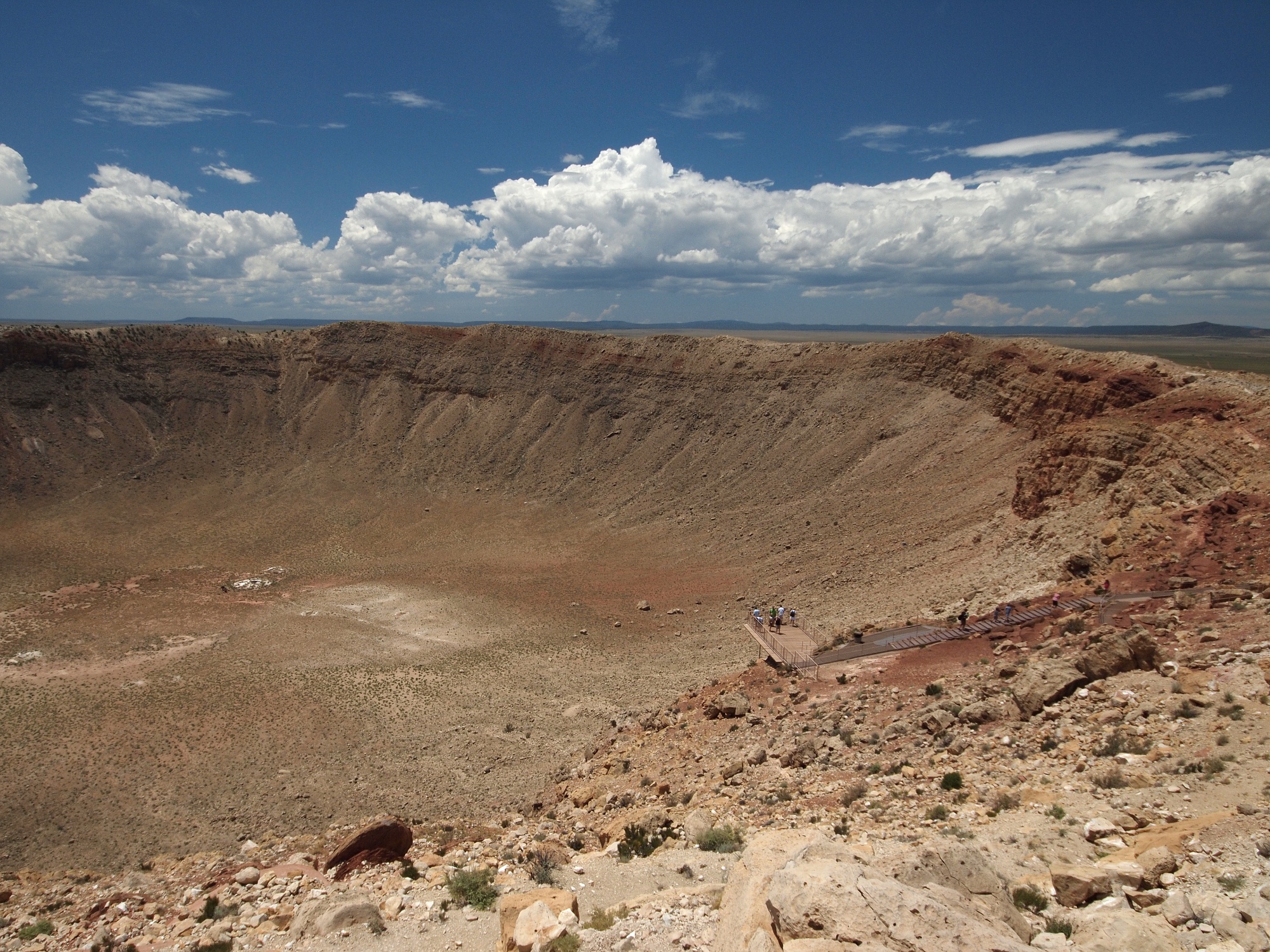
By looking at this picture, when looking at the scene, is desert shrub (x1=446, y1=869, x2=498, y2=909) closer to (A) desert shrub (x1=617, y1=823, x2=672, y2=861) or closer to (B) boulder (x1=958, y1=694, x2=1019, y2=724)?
(A) desert shrub (x1=617, y1=823, x2=672, y2=861)

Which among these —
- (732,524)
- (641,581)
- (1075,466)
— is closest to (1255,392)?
(1075,466)

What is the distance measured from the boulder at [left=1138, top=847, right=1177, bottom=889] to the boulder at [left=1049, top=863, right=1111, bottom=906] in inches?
15.3

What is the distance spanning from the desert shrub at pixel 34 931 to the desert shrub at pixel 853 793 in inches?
587

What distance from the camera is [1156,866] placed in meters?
8.66

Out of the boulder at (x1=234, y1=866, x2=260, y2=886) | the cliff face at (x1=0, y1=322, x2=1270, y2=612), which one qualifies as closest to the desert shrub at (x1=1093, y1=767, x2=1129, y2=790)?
the cliff face at (x1=0, y1=322, x2=1270, y2=612)

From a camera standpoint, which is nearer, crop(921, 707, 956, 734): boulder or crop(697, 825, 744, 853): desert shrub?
crop(697, 825, 744, 853): desert shrub

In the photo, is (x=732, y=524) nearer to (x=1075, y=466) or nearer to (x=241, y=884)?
(x=1075, y=466)

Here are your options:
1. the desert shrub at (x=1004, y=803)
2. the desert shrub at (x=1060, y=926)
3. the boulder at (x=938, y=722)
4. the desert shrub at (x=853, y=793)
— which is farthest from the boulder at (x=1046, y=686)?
the desert shrub at (x=1060, y=926)

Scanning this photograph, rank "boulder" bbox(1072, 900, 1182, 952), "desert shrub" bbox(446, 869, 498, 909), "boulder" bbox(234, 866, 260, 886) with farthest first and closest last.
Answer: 1. "boulder" bbox(234, 866, 260, 886)
2. "desert shrub" bbox(446, 869, 498, 909)
3. "boulder" bbox(1072, 900, 1182, 952)

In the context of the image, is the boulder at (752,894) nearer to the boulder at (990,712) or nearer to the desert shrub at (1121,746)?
the desert shrub at (1121,746)

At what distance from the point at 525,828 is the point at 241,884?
5.89m

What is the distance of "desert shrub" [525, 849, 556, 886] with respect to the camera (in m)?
12.3

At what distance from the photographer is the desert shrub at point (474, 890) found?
1191cm

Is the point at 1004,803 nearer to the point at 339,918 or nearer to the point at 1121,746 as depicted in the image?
the point at 1121,746
